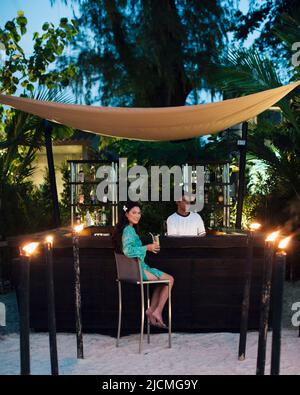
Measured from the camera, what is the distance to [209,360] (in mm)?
4961

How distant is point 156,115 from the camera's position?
583cm

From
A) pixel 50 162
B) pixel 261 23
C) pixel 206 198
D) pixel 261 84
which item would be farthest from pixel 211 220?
pixel 261 23

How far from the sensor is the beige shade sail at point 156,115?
5.74 metres

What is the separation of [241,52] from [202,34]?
5.39 metres

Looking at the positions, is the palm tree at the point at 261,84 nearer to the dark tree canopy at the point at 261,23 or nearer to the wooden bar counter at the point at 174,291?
the wooden bar counter at the point at 174,291

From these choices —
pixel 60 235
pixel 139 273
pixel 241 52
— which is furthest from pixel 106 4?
pixel 139 273

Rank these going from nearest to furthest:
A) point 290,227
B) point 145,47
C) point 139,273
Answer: point 139,273 < point 290,227 < point 145,47

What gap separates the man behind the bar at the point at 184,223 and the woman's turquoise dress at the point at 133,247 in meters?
1.20

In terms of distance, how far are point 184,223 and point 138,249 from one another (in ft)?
4.66

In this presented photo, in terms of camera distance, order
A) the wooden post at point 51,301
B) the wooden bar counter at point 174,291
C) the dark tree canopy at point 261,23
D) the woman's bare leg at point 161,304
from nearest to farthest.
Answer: the wooden post at point 51,301 < the woman's bare leg at point 161,304 < the wooden bar counter at point 174,291 < the dark tree canopy at point 261,23

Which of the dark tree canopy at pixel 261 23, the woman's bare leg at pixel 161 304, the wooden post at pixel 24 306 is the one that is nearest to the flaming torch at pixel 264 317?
the wooden post at pixel 24 306

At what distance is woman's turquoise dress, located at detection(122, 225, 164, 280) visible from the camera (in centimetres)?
531

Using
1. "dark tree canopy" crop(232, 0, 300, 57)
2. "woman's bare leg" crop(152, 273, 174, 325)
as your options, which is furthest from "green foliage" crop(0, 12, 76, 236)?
"dark tree canopy" crop(232, 0, 300, 57)
